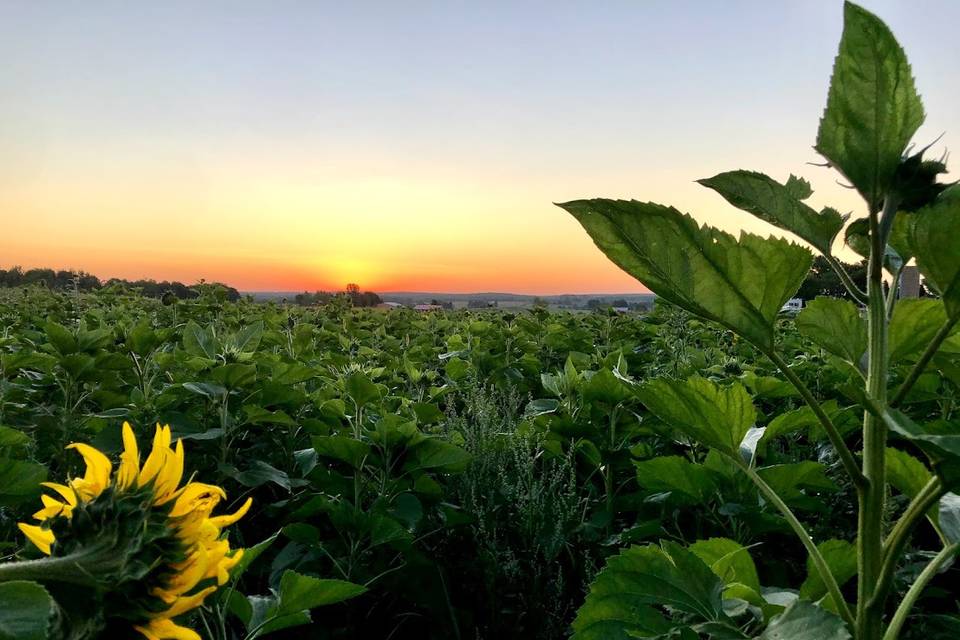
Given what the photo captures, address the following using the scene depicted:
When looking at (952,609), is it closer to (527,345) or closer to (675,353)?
(675,353)

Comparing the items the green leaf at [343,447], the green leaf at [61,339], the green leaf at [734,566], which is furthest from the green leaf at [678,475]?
the green leaf at [61,339]

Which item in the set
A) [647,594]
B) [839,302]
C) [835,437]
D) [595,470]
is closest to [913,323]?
[839,302]

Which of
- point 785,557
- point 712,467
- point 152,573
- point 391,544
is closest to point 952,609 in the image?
point 785,557

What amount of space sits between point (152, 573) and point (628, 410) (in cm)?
235

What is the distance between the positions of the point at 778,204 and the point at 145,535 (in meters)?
0.81

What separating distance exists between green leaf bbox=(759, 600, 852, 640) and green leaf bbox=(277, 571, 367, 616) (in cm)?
75

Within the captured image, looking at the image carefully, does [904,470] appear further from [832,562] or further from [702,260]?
[702,260]

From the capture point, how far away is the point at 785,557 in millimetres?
2570

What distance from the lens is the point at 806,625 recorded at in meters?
0.88

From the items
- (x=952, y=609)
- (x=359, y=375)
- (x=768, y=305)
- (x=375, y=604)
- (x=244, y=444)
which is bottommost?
(x=375, y=604)

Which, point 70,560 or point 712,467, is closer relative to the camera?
point 70,560

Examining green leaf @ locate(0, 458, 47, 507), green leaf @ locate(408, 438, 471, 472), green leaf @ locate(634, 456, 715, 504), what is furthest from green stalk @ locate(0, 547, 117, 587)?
green leaf @ locate(408, 438, 471, 472)

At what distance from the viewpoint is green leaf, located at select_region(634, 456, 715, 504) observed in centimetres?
177

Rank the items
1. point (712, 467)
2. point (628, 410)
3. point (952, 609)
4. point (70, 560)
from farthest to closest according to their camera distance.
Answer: point (628, 410)
point (952, 609)
point (712, 467)
point (70, 560)
